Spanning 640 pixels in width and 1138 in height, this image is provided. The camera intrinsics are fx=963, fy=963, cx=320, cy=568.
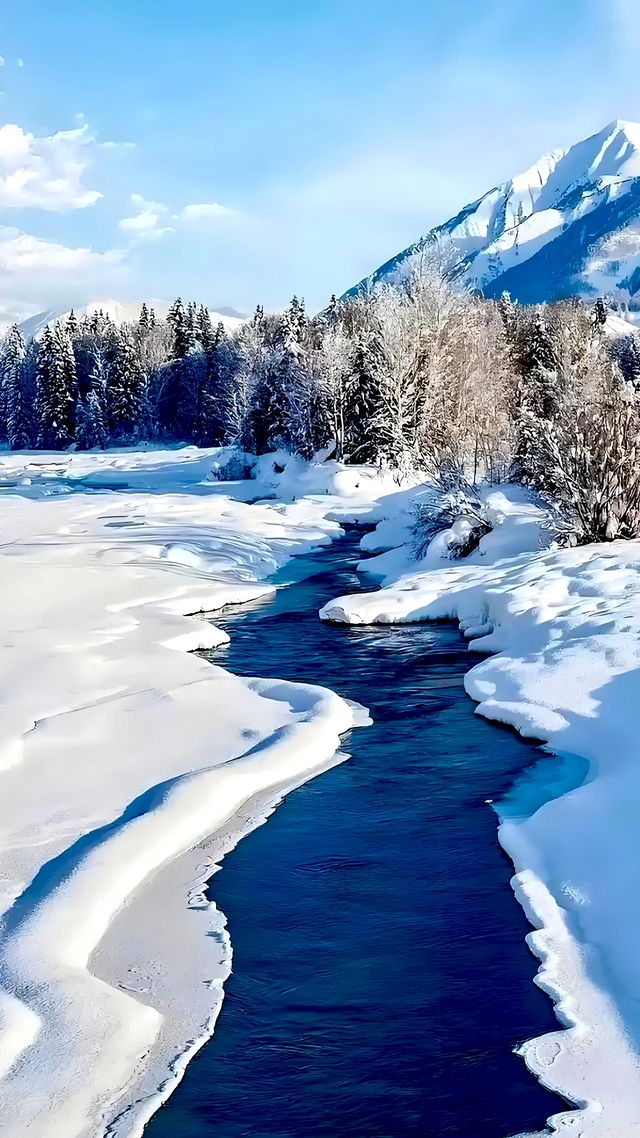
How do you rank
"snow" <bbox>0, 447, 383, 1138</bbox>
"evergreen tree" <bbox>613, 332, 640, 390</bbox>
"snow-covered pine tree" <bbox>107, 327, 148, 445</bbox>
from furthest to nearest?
"snow-covered pine tree" <bbox>107, 327, 148, 445</bbox>
"evergreen tree" <bbox>613, 332, 640, 390</bbox>
"snow" <bbox>0, 447, 383, 1138</bbox>

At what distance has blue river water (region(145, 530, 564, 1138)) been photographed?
4.25 metres

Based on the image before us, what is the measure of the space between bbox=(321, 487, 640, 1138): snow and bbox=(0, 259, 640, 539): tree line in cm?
193

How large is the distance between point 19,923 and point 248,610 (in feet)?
36.3

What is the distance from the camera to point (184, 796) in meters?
7.28

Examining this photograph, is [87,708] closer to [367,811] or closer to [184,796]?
[184,796]

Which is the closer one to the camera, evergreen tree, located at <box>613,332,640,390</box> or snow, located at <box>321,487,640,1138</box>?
snow, located at <box>321,487,640,1138</box>

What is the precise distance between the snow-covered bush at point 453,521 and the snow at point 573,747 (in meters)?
0.87

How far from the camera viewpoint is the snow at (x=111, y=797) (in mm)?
4387

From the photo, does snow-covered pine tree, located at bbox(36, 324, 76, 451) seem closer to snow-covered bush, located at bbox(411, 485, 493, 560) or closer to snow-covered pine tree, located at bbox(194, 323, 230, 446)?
snow-covered pine tree, located at bbox(194, 323, 230, 446)

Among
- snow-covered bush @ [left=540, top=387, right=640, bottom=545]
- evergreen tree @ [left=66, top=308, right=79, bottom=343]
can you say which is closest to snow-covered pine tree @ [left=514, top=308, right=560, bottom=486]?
snow-covered bush @ [left=540, top=387, right=640, bottom=545]

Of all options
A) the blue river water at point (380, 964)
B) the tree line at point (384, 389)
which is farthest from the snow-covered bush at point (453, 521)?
the blue river water at point (380, 964)

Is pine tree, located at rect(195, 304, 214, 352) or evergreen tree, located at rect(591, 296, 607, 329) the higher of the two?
pine tree, located at rect(195, 304, 214, 352)

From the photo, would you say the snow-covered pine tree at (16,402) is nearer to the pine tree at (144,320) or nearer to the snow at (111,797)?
the pine tree at (144,320)

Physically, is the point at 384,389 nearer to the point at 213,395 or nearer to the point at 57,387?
the point at 213,395
